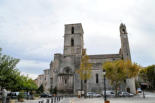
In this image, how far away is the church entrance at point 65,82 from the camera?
154 ft

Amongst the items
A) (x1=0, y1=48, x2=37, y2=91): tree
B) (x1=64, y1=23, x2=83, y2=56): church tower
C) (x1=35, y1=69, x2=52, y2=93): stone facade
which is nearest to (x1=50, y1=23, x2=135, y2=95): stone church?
(x1=64, y1=23, x2=83, y2=56): church tower

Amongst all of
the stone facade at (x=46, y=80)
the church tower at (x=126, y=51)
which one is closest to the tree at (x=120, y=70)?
the church tower at (x=126, y=51)

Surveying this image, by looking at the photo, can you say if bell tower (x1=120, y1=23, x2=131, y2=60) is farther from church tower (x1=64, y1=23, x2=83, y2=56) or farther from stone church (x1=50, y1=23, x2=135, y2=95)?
church tower (x1=64, y1=23, x2=83, y2=56)

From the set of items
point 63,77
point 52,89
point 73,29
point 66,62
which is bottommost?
point 52,89

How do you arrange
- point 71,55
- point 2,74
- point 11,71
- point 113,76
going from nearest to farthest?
1. point 2,74
2. point 11,71
3. point 113,76
4. point 71,55

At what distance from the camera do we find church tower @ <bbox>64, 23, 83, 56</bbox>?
5239cm

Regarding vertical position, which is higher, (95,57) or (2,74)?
(95,57)

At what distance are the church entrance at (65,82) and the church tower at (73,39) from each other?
8.24 metres

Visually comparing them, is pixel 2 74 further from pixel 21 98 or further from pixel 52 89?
pixel 52 89

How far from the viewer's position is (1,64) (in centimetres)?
1983

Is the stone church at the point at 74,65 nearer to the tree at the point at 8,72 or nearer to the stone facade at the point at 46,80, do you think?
the stone facade at the point at 46,80

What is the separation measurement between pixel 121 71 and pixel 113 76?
104 inches

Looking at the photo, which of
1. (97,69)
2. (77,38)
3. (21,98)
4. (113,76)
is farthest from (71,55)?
(21,98)

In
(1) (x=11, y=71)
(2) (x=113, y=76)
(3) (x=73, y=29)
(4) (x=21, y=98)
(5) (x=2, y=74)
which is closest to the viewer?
(5) (x=2, y=74)
